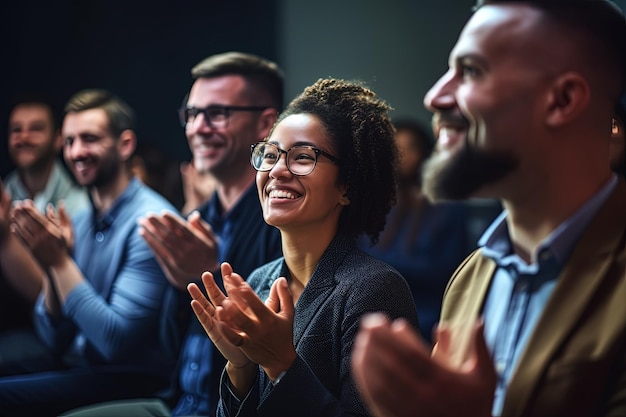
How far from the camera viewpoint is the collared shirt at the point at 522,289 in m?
1.22

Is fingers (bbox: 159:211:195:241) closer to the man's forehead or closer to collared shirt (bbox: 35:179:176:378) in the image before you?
collared shirt (bbox: 35:179:176:378)

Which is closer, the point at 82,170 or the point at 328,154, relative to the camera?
the point at 328,154

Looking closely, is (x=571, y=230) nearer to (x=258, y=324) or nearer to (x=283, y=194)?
(x=258, y=324)

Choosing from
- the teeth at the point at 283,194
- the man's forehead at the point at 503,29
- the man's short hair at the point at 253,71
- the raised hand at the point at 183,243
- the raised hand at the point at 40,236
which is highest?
the man's forehead at the point at 503,29

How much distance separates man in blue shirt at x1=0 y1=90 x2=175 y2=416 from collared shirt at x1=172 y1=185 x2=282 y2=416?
25 cm

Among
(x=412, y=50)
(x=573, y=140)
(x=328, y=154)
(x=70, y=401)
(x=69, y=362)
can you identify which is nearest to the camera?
(x=573, y=140)

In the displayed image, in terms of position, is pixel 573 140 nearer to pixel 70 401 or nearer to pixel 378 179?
pixel 378 179

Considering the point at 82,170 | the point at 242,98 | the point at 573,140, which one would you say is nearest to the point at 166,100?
the point at 82,170

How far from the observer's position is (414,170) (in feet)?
11.2

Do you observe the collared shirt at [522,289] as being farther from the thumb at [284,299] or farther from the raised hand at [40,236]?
the raised hand at [40,236]

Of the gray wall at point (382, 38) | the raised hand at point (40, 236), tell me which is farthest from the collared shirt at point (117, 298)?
the gray wall at point (382, 38)

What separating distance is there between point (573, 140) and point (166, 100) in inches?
84.6

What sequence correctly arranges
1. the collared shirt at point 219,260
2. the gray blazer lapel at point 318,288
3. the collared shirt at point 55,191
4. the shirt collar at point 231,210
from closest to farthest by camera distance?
the gray blazer lapel at point 318,288, the collared shirt at point 219,260, the shirt collar at point 231,210, the collared shirt at point 55,191

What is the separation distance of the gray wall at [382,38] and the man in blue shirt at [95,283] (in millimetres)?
707
